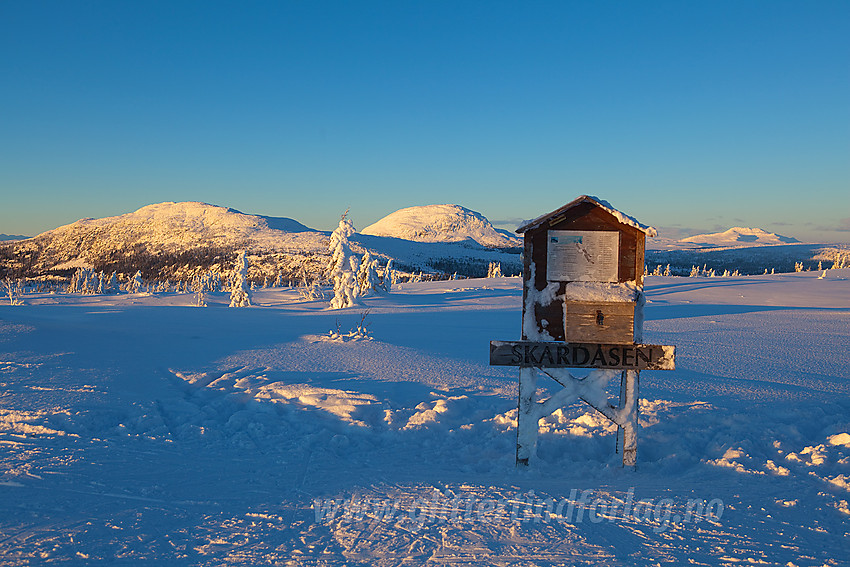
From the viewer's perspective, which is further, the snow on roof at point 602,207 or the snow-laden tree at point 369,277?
the snow-laden tree at point 369,277

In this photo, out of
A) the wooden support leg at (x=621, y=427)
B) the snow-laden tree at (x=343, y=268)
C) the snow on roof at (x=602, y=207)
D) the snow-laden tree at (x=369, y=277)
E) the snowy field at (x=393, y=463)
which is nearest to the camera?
the snowy field at (x=393, y=463)

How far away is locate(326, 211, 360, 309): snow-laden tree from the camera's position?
24.3 meters

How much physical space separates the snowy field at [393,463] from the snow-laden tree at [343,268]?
1286 cm

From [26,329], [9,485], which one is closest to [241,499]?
[9,485]

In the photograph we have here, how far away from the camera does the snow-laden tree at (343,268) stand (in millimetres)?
24312

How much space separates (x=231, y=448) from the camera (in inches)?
236

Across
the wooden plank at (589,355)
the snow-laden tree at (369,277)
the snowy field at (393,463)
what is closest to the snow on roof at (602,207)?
the wooden plank at (589,355)

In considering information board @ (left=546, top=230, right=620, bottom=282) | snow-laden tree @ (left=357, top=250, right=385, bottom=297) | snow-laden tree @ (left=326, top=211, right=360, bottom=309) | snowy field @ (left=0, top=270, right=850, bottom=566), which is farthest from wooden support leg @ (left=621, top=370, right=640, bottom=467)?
snow-laden tree @ (left=357, top=250, right=385, bottom=297)

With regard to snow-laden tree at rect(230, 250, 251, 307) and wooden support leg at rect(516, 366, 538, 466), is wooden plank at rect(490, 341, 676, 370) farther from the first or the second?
snow-laden tree at rect(230, 250, 251, 307)

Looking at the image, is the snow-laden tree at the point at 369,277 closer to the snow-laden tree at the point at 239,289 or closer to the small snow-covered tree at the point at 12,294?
the snow-laden tree at the point at 239,289

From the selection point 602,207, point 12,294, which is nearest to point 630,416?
point 602,207

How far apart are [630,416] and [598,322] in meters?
1.07

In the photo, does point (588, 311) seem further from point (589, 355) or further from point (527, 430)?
point (527, 430)

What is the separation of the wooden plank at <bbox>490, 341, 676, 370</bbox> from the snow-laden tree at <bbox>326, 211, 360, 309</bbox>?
61.3 ft
